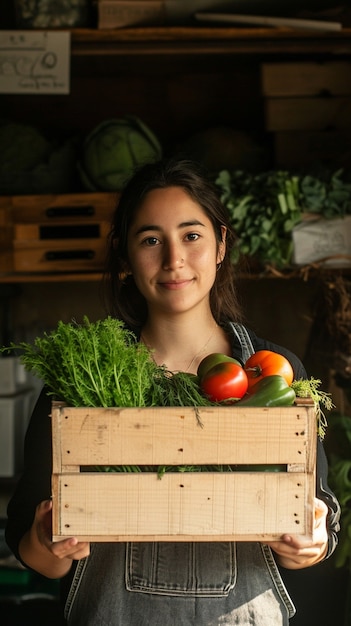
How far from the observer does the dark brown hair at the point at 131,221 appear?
5.73ft

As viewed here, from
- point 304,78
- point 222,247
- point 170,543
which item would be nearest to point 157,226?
point 222,247

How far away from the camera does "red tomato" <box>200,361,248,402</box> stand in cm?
133

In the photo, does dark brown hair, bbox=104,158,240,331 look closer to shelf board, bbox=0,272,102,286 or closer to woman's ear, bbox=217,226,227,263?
woman's ear, bbox=217,226,227,263

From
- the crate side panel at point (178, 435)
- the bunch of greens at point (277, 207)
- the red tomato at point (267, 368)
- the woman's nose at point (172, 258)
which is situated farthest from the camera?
the bunch of greens at point (277, 207)

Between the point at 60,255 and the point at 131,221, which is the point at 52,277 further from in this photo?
the point at 131,221

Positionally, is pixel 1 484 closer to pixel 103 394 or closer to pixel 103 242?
pixel 103 242

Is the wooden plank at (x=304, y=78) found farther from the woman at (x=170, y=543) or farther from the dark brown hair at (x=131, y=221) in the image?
the woman at (x=170, y=543)

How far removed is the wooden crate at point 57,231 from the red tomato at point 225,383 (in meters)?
1.37

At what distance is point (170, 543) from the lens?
4.90 ft

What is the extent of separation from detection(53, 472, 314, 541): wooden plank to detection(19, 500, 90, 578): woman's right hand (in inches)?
1.2

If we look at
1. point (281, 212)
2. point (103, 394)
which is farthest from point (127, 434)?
point (281, 212)

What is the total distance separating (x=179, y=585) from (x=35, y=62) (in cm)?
177

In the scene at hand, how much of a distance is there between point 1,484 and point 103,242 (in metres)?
0.92

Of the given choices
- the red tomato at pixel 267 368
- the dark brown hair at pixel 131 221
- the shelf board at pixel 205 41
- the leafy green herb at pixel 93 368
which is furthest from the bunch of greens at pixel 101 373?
the shelf board at pixel 205 41
